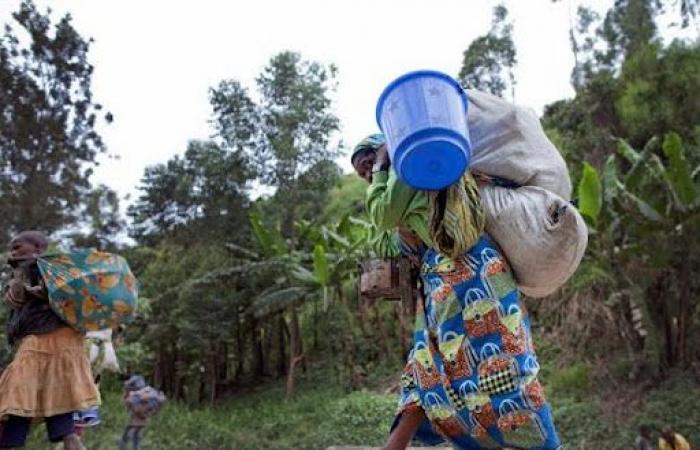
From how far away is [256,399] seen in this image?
13.3 metres

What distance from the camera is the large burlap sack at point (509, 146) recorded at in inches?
81.6

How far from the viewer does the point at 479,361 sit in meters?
1.89

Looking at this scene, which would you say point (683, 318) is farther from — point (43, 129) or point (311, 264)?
point (43, 129)

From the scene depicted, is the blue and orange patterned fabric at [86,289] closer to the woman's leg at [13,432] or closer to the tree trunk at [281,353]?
the woman's leg at [13,432]

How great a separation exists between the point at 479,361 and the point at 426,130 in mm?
647

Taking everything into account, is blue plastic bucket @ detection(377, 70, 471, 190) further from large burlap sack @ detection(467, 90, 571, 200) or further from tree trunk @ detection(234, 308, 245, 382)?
tree trunk @ detection(234, 308, 245, 382)

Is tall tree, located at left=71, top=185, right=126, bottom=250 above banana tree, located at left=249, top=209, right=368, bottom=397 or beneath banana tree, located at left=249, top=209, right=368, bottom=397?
above

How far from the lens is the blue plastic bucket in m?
1.77

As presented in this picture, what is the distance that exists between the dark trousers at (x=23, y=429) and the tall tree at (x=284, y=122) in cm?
1074

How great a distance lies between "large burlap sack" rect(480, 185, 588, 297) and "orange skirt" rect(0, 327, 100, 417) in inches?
87.5

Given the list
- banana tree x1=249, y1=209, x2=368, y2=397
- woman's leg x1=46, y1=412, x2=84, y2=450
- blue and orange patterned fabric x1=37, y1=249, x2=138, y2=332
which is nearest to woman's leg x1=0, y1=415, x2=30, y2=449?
woman's leg x1=46, y1=412, x2=84, y2=450

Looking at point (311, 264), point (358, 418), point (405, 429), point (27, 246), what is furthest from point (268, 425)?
point (405, 429)

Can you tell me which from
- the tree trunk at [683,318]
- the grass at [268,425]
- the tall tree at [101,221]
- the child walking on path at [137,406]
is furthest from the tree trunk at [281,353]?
the child walking on path at [137,406]

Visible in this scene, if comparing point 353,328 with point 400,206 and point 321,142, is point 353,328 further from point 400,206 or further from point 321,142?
point 400,206
